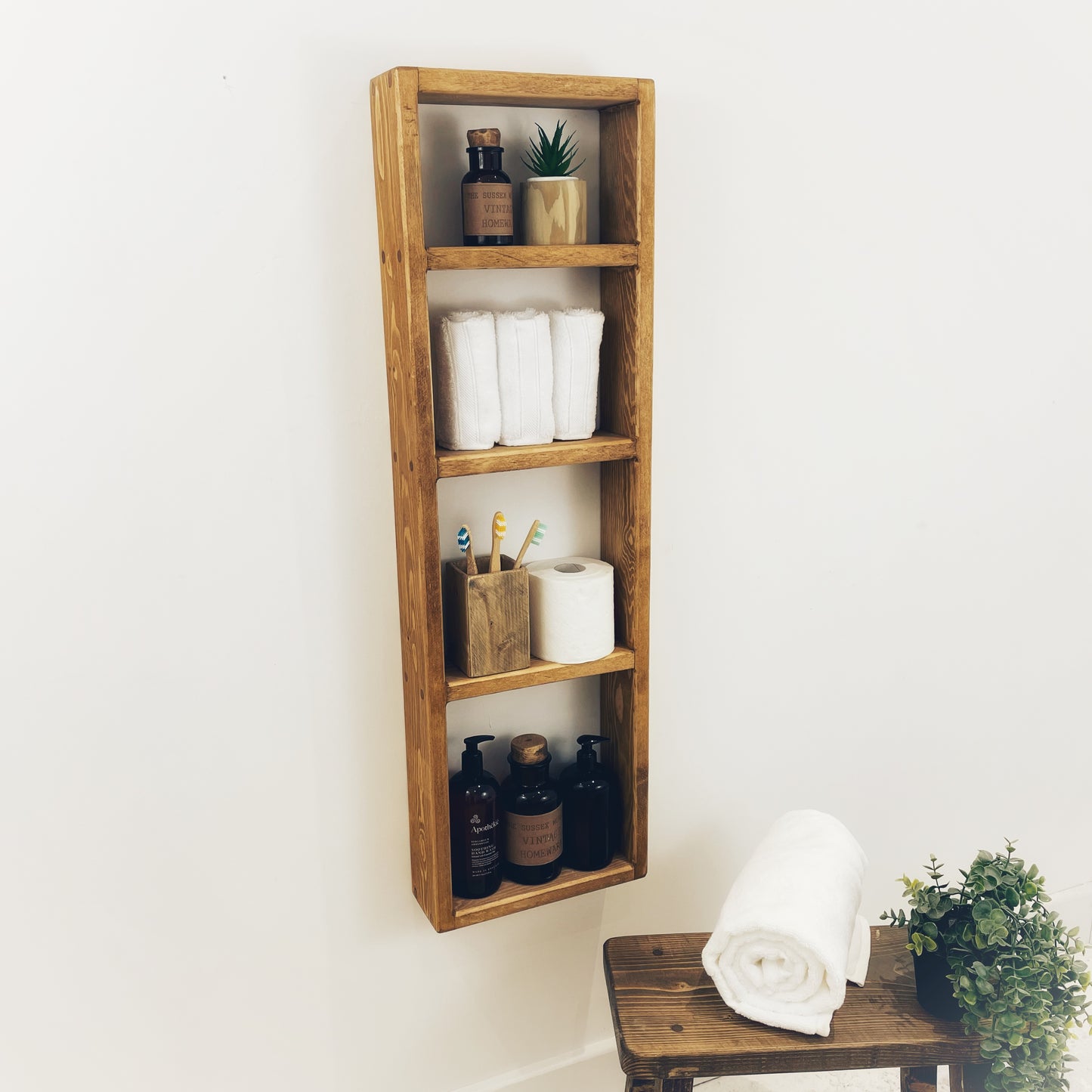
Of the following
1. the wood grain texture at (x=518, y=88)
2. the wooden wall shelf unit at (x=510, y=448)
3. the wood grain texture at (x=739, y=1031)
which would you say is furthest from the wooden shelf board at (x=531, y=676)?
the wood grain texture at (x=518, y=88)

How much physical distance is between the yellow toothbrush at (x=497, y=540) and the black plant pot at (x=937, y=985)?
0.70 metres

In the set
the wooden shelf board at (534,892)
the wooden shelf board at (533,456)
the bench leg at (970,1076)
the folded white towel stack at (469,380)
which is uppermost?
the folded white towel stack at (469,380)

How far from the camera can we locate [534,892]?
1.26 meters

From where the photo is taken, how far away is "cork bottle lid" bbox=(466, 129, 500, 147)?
1.08m

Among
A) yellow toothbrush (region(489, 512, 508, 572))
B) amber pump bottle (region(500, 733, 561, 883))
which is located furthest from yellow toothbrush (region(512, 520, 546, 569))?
amber pump bottle (region(500, 733, 561, 883))

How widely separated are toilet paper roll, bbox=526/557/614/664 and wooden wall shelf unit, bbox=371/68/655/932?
0.06 feet

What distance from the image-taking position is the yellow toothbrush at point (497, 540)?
47.0 inches

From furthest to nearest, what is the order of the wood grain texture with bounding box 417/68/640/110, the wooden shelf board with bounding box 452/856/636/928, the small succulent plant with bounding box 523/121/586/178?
the wooden shelf board with bounding box 452/856/636/928
the small succulent plant with bounding box 523/121/586/178
the wood grain texture with bounding box 417/68/640/110

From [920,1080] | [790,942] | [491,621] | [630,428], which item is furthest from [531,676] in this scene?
[920,1080]

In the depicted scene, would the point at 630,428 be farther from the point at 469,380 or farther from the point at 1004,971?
the point at 1004,971

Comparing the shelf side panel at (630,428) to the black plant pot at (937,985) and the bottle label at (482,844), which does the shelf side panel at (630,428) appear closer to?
the bottle label at (482,844)

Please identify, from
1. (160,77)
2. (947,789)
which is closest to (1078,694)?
(947,789)

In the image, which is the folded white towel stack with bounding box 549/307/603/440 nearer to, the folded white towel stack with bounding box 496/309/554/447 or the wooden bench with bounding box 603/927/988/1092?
the folded white towel stack with bounding box 496/309/554/447

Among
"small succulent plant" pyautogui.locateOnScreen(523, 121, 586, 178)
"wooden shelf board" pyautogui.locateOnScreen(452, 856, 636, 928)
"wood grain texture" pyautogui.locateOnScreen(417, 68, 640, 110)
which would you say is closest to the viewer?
"wood grain texture" pyautogui.locateOnScreen(417, 68, 640, 110)
